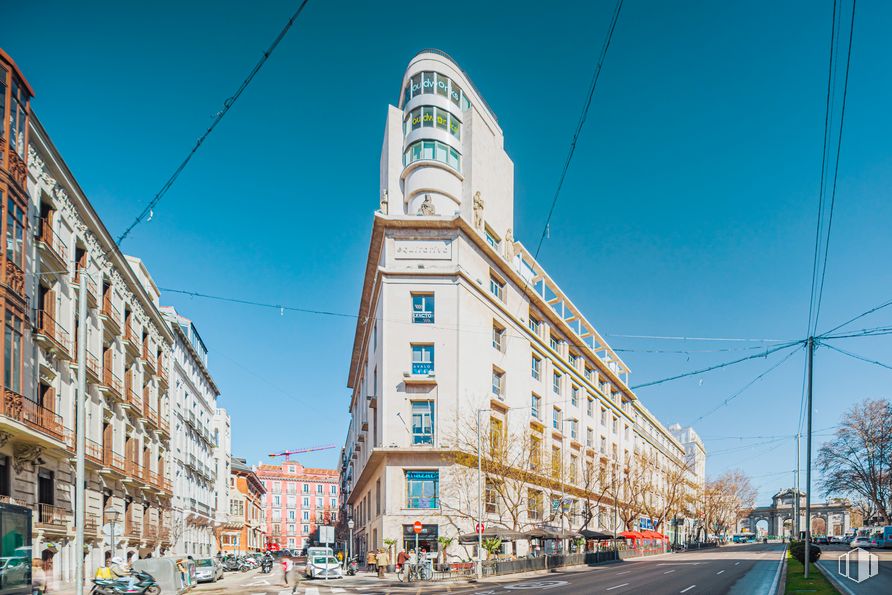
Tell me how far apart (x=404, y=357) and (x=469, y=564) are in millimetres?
13561

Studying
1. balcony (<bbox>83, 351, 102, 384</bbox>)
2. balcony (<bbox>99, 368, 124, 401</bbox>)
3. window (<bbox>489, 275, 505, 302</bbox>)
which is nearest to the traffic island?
balcony (<bbox>83, 351, 102, 384</bbox>)

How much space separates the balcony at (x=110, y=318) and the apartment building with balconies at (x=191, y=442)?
1441 centimetres

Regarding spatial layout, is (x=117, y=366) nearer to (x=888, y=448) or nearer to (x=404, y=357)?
(x=404, y=357)

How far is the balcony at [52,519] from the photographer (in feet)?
80.7

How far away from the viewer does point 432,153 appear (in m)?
52.7

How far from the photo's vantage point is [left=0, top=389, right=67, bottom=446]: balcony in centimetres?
2164

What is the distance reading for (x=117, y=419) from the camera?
35.7m

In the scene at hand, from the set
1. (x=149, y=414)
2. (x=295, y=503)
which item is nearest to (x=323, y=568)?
(x=149, y=414)

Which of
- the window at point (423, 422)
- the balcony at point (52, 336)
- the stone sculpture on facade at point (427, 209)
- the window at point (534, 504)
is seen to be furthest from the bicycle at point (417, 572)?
the stone sculpture on facade at point (427, 209)

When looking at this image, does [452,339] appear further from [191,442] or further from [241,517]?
[241,517]

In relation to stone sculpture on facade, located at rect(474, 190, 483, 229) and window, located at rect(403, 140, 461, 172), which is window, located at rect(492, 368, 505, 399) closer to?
stone sculpture on facade, located at rect(474, 190, 483, 229)

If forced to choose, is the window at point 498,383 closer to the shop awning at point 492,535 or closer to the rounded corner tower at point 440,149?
the shop awning at point 492,535

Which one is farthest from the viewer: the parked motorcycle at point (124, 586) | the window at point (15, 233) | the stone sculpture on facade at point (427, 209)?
the stone sculpture on facade at point (427, 209)

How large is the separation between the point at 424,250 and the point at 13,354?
28101 millimetres
